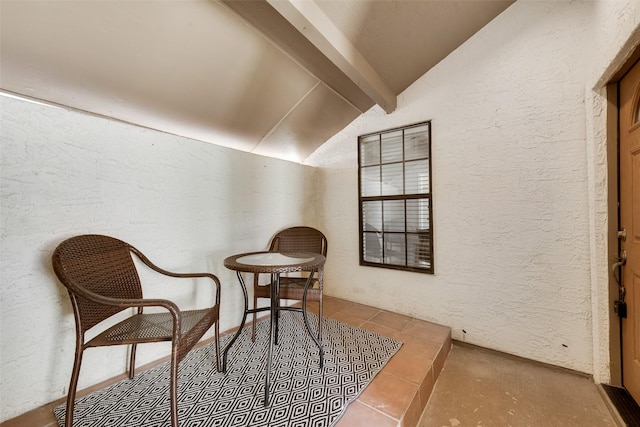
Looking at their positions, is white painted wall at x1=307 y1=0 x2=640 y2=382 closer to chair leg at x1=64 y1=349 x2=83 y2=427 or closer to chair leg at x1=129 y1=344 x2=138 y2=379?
chair leg at x1=129 y1=344 x2=138 y2=379

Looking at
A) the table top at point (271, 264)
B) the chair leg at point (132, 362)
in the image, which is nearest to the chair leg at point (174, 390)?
the table top at point (271, 264)

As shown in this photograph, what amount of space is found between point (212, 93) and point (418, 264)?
7.71 ft

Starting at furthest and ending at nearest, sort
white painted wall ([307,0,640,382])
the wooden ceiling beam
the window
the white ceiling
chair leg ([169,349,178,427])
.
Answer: the window, white painted wall ([307,0,640,382]), the wooden ceiling beam, the white ceiling, chair leg ([169,349,178,427])

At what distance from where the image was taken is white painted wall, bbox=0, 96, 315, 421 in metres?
1.19

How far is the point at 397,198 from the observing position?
2.47 meters

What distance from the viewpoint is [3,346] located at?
116 centimetres

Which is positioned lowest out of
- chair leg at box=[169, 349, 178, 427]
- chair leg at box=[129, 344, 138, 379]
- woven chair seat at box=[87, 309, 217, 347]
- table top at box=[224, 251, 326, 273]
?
chair leg at box=[129, 344, 138, 379]

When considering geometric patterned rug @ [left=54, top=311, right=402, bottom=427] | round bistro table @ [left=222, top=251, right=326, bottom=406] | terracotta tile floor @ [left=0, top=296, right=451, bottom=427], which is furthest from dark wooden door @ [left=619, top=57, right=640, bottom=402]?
round bistro table @ [left=222, top=251, right=326, bottom=406]

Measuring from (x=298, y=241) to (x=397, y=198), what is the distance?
3.61 feet

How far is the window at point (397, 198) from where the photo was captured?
90.7 inches

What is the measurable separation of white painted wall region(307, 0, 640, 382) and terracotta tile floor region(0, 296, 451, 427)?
0.25 meters

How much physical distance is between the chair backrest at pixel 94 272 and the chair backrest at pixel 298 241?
115 centimetres

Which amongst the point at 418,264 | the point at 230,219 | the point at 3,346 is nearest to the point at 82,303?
the point at 3,346

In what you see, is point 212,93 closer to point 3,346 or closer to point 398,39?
point 398,39
